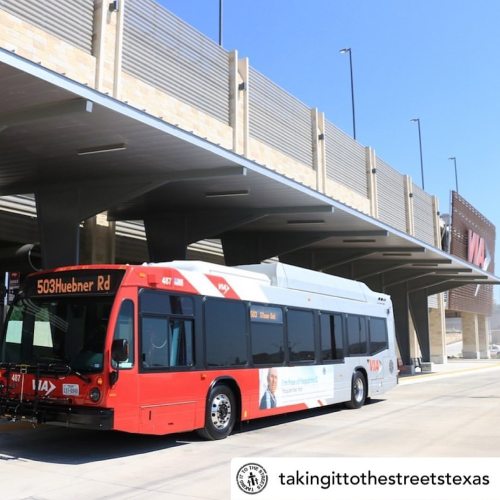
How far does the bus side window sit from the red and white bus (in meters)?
0.01

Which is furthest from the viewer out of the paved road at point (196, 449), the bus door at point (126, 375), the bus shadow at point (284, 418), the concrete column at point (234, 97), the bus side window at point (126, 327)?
the concrete column at point (234, 97)

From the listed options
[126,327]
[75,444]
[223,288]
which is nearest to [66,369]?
[126,327]

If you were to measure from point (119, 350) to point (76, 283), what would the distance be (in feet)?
4.77

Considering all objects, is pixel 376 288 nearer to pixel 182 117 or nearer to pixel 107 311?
pixel 182 117

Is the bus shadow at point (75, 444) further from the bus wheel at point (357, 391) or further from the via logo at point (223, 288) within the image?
the bus wheel at point (357, 391)

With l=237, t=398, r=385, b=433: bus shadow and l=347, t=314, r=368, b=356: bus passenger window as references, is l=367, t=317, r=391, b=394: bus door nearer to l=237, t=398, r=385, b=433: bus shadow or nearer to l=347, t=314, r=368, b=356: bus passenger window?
l=347, t=314, r=368, b=356: bus passenger window

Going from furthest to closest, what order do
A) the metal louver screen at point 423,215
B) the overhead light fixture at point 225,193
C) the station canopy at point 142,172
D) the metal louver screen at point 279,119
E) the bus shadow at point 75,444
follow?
Result: the metal louver screen at point 423,215 → the metal louver screen at point 279,119 → the overhead light fixture at point 225,193 → the station canopy at point 142,172 → the bus shadow at point 75,444

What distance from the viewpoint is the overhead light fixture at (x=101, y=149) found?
12.3 m

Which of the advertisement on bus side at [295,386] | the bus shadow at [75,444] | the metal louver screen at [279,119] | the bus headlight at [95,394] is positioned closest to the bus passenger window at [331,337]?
the advertisement on bus side at [295,386]

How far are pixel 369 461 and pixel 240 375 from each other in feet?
14.4

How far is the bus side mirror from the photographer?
26.1 ft

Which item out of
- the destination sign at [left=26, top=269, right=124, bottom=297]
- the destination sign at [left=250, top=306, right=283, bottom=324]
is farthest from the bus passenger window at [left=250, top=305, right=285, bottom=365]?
the destination sign at [left=26, top=269, right=124, bottom=297]

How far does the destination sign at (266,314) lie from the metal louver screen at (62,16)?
26.4ft

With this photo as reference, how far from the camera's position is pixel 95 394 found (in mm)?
8023
